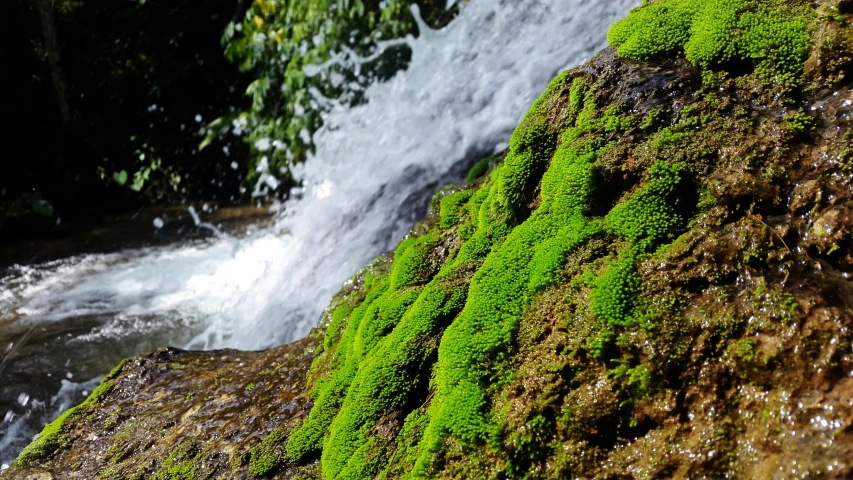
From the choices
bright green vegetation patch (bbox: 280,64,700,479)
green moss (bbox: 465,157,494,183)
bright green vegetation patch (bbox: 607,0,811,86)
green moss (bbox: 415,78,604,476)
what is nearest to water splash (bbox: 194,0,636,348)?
green moss (bbox: 465,157,494,183)

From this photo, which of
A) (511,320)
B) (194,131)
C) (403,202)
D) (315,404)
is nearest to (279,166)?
(194,131)

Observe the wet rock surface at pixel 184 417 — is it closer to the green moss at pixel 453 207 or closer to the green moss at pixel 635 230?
the green moss at pixel 453 207

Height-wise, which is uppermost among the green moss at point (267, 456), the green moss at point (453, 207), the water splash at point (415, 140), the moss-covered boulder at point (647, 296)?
the water splash at point (415, 140)

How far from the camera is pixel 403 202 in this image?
5.38 metres

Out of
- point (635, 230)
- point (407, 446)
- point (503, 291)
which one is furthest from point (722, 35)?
point (407, 446)

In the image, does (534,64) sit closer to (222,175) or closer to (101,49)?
(222,175)

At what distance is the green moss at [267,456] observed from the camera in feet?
7.57

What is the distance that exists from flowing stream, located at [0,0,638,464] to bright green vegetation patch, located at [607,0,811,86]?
2924 mm

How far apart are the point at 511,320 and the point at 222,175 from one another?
1185cm

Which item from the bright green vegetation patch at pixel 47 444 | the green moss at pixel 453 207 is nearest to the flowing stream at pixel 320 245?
the bright green vegetation patch at pixel 47 444

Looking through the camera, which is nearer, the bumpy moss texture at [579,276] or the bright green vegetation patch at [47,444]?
the bumpy moss texture at [579,276]

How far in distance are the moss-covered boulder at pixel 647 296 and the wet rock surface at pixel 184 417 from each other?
5cm

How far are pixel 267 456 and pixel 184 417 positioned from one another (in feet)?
2.37

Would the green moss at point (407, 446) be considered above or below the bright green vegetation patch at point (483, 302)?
below
